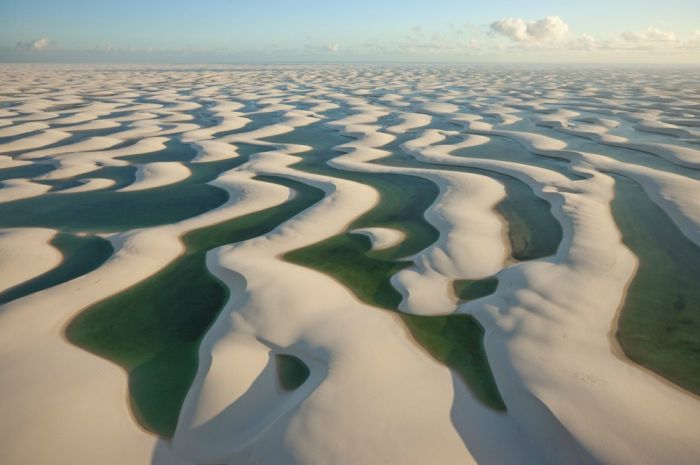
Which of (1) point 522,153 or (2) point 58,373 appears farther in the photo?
(1) point 522,153

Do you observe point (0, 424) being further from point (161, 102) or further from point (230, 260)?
point (161, 102)

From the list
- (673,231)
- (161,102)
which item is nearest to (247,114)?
(161,102)

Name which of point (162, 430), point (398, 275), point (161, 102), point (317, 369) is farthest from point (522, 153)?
point (161, 102)

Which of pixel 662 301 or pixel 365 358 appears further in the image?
pixel 662 301

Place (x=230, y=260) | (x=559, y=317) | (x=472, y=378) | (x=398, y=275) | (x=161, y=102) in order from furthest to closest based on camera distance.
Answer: (x=161, y=102) < (x=230, y=260) < (x=398, y=275) < (x=559, y=317) < (x=472, y=378)

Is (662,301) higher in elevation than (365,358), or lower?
Result: lower

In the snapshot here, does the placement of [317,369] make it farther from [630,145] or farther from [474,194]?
[630,145]

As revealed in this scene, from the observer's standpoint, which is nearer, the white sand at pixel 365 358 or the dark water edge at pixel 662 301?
the white sand at pixel 365 358

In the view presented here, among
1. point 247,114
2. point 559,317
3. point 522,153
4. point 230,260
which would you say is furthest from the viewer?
point 247,114

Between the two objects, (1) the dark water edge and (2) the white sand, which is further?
(1) the dark water edge
